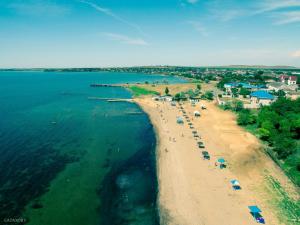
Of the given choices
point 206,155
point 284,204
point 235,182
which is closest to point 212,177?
point 235,182

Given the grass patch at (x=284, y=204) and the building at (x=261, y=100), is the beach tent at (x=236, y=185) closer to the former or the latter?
the grass patch at (x=284, y=204)

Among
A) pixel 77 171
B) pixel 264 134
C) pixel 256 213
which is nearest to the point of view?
pixel 256 213

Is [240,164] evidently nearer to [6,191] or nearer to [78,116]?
[6,191]

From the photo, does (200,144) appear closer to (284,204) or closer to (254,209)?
(284,204)

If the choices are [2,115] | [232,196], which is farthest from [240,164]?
[2,115]

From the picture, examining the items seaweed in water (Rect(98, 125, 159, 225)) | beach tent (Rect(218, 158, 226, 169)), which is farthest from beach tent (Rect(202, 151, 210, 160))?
seaweed in water (Rect(98, 125, 159, 225))

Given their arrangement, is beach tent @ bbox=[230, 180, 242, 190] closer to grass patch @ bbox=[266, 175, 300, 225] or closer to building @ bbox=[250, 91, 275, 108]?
grass patch @ bbox=[266, 175, 300, 225]

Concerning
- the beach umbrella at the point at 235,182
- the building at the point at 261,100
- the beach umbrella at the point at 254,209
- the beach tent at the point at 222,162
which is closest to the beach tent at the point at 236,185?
the beach umbrella at the point at 235,182

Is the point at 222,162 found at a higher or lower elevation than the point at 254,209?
higher
